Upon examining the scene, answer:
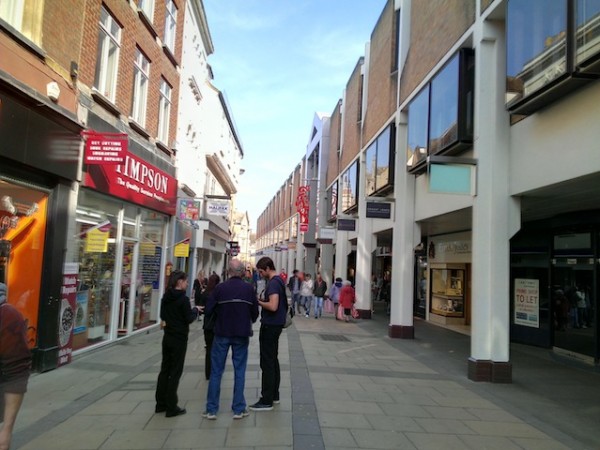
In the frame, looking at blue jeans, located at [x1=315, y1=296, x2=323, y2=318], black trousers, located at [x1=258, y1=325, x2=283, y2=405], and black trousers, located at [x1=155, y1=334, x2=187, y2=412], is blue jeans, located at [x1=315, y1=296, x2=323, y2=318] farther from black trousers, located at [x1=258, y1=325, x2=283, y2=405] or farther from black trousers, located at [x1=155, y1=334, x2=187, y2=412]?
black trousers, located at [x1=155, y1=334, x2=187, y2=412]

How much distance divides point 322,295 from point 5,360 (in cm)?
1521

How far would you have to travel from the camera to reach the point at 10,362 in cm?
368

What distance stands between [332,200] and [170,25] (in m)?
13.7

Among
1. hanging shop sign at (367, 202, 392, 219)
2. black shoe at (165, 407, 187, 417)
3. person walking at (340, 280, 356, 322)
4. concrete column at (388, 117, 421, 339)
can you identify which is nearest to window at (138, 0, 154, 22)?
hanging shop sign at (367, 202, 392, 219)

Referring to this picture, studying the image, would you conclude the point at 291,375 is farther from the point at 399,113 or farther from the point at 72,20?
the point at 399,113

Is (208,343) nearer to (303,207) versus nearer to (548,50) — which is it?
Result: (548,50)

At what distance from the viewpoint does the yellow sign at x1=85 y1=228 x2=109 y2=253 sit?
365 inches

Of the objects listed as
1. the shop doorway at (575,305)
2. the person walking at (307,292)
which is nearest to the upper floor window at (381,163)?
the person walking at (307,292)

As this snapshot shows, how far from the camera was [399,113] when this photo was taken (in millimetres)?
13945

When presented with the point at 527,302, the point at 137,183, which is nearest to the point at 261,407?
the point at 137,183

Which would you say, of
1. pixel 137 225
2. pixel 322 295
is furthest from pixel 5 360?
pixel 322 295

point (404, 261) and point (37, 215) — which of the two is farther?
point (404, 261)

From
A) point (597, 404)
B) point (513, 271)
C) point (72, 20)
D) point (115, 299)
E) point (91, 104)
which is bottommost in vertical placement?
point (597, 404)

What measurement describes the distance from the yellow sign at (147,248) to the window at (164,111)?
3.06 meters
